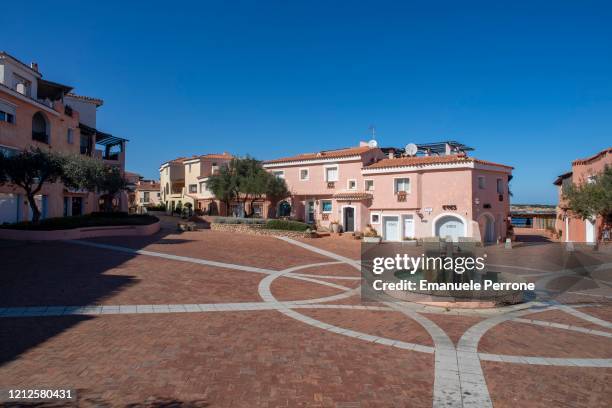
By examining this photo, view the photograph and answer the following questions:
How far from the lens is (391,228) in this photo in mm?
35562

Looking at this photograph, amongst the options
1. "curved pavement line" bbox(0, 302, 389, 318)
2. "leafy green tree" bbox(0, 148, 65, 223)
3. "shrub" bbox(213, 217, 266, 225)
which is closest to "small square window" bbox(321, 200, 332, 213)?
"shrub" bbox(213, 217, 266, 225)

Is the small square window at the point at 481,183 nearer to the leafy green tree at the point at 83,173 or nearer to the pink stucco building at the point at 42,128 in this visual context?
the leafy green tree at the point at 83,173

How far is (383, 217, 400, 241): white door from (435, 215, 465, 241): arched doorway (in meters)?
3.67

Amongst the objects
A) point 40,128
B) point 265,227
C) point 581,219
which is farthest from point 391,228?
point 40,128

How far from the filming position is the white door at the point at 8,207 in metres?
27.0

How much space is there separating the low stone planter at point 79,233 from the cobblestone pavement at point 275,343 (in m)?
6.81

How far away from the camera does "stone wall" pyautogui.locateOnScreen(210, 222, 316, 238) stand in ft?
109

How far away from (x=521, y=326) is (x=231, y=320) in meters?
8.10

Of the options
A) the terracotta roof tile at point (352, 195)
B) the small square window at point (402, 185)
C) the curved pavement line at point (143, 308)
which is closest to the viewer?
the curved pavement line at point (143, 308)

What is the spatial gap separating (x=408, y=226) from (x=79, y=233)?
26.0 metres

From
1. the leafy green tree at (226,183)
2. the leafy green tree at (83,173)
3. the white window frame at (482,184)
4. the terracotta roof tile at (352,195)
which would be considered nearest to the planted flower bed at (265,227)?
the terracotta roof tile at (352,195)

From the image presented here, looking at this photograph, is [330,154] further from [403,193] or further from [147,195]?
[147,195]

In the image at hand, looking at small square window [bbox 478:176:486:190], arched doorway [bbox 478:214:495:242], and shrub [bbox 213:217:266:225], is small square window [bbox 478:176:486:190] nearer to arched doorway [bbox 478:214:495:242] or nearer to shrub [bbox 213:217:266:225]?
Answer: arched doorway [bbox 478:214:495:242]

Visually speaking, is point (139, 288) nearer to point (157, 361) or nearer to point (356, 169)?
point (157, 361)
